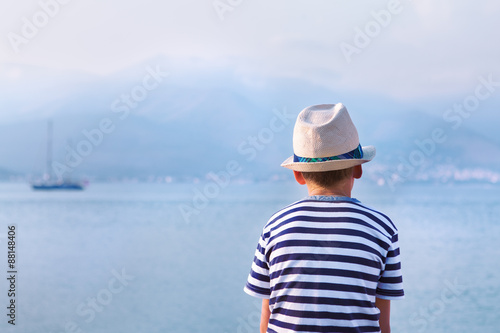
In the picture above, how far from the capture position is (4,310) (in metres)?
8.68

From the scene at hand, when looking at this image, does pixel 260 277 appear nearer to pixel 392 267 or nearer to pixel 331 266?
pixel 331 266

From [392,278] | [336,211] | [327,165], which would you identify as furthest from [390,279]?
[327,165]

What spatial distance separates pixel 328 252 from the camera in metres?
1.36

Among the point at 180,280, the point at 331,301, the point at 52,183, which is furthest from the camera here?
the point at 52,183

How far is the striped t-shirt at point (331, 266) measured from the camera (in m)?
1.35

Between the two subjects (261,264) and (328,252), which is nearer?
(328,252)

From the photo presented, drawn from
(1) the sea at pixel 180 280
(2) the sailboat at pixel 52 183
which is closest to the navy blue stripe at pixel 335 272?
(1) the sea at pixel 180 280

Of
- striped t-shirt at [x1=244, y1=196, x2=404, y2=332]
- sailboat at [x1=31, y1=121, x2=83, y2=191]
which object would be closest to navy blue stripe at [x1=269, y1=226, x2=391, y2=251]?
striped t-shirt at [x1=244, y1=196, x2=404, y2=332]

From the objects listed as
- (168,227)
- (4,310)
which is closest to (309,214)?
(4,310)

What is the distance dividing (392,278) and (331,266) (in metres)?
0.17

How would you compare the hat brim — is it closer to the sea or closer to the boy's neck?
the boy's neck

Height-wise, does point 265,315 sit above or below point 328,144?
below

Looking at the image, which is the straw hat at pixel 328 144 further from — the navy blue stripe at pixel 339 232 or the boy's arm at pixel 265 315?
the boy's arm at pixel 265 315

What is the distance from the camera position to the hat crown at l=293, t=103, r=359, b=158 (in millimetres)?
1461
